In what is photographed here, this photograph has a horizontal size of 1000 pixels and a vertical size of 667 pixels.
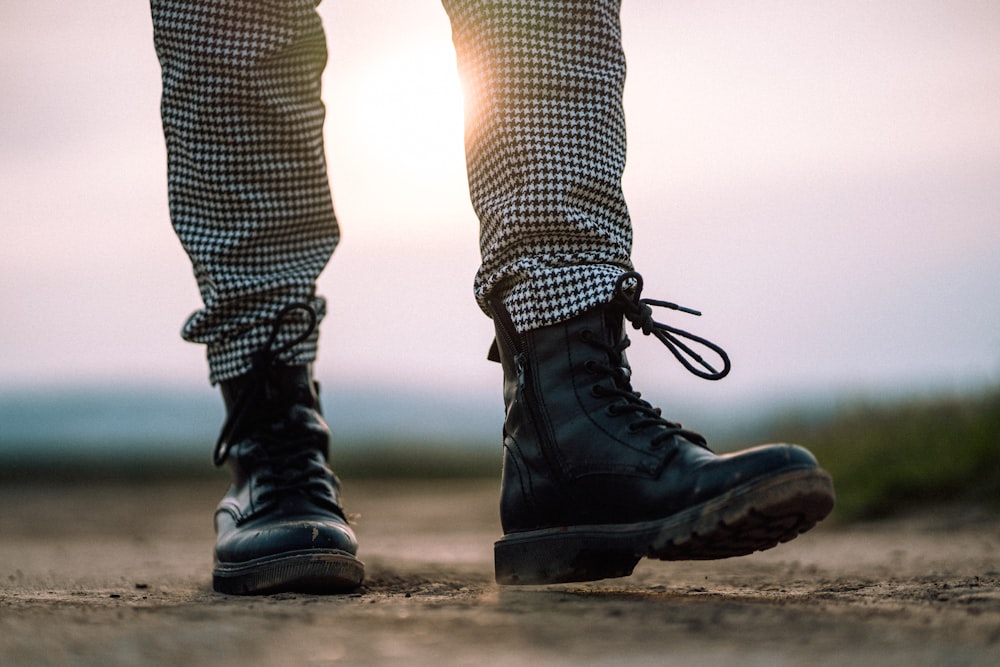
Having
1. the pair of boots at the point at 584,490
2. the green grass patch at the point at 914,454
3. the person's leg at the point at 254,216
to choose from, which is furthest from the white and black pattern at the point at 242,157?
the green grass patch at the point at 914,454

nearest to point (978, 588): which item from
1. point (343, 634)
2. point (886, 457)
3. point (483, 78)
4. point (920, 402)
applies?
point (343, 634)

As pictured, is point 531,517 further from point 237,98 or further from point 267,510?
point 237,98

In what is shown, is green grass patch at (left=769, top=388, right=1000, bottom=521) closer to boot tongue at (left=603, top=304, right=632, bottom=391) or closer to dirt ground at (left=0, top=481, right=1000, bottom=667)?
dirt ground at (left=0, top=481, right=1000, bottom=667)

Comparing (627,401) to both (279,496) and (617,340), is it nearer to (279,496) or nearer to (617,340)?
(617,340)

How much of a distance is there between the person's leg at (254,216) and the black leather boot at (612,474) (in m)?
0.36

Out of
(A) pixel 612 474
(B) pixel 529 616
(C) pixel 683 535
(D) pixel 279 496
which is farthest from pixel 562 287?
(D) pixel 279 496

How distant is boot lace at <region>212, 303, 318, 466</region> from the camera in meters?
1.53

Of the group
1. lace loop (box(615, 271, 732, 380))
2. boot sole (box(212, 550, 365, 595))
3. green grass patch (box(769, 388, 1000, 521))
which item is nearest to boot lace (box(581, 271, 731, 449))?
lace loop (box(615, 271, 732, 380))

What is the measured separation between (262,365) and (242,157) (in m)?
0.34

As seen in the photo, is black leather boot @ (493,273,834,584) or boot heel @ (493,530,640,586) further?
boot heel @ (493,530,640,586)

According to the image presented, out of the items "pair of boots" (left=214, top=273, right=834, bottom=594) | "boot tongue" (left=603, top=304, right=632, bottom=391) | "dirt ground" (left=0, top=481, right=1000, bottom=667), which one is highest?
"boot tongue" (left=603, top=304, right=632, bottom=391)

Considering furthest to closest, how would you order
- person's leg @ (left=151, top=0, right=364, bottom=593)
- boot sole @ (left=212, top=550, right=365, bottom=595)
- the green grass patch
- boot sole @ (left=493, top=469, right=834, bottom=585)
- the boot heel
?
the green grass patch, person's leg @ (left=151, top=0, right=364, bottom=593), boot sole @ (left=212, top=550, right=365, bottom=595), the boot heel, boot sole @ (left=493, top=469, right=834, bottom=585)

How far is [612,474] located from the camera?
47.6 inches

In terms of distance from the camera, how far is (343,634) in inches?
34.2
